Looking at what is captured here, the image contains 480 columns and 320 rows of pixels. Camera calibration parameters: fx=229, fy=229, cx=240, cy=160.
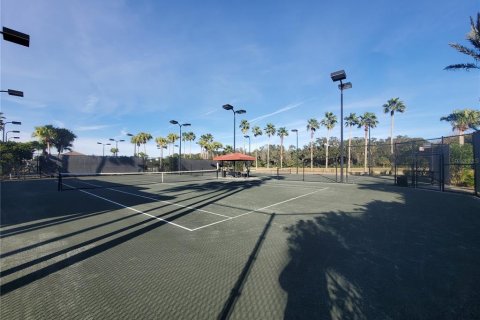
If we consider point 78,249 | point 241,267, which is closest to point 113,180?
point 78,249

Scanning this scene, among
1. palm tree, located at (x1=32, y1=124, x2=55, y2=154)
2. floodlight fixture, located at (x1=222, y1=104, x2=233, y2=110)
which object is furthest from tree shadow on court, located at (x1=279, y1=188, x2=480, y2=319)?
palm tree, located at (x1=32, y1=124, x2=55, y2=154)

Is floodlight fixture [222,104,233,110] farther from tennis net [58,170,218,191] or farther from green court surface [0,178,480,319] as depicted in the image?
green court surface [0,178,480,319]

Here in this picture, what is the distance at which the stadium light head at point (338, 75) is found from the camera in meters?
19.1

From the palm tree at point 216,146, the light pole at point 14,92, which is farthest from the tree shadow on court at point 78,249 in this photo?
the palm tree at point 216,146

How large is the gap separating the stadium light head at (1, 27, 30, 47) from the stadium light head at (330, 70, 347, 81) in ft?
63.7

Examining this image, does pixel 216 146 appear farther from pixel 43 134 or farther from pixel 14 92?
pixel 14 92

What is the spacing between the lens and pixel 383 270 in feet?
13.5

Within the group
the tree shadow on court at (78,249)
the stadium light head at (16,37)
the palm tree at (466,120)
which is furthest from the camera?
the palm tree at (466,120)

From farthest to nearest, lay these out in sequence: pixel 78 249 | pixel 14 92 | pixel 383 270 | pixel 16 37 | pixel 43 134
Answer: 1. pixel 43 134
2. pixel 14 92
3. pixel 16 37
4. pixel 78 249
5. pixel 383 270

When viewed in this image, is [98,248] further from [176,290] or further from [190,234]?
[176,290]

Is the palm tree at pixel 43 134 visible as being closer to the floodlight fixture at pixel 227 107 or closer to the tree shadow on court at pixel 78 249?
the floodlight fixture at pixel 227 107

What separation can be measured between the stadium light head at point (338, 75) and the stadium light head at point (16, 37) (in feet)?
63.7

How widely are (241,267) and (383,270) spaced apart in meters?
2.57

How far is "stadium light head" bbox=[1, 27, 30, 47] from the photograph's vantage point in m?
6.48
